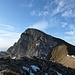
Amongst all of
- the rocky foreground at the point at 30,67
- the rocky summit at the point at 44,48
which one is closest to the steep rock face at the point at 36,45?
the rocky summit at the point at 44,48

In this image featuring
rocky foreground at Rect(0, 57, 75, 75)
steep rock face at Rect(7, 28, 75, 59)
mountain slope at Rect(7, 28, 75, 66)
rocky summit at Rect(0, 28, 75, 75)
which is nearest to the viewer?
rocky foreground at Rect(0, 57, 75, 75)

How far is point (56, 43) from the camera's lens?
144m

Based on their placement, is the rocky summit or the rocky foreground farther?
the rocky summit

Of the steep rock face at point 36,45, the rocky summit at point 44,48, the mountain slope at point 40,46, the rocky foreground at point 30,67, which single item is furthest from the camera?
the steep rock face at point 36,45

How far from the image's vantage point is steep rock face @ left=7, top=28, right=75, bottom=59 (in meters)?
139

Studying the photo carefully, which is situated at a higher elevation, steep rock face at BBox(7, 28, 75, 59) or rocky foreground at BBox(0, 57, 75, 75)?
steep rock face at BBox(7, 28, 75, 59)

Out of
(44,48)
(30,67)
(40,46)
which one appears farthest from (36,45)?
(30,67)

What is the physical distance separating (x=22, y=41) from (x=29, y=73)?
127 meters

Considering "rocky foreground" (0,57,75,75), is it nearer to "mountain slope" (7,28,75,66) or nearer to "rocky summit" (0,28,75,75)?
"rocky summit" (0,28,75,75)

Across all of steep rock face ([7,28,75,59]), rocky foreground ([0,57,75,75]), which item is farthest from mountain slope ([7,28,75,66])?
rocky foreground ([0,57,75,75])

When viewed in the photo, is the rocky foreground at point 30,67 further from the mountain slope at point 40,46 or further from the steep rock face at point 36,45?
the steep rock face at point 36,45

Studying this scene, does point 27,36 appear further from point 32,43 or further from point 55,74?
point 55,74

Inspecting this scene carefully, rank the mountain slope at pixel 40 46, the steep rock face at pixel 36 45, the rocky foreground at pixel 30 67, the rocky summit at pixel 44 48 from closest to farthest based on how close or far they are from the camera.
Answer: the rocky foreground at pixel 30 67
the rocky summit at pixel 44 48
the mountain slope at pixel 40 46
the steep rock face at pixel 36 45

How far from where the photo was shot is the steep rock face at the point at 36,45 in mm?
139125
